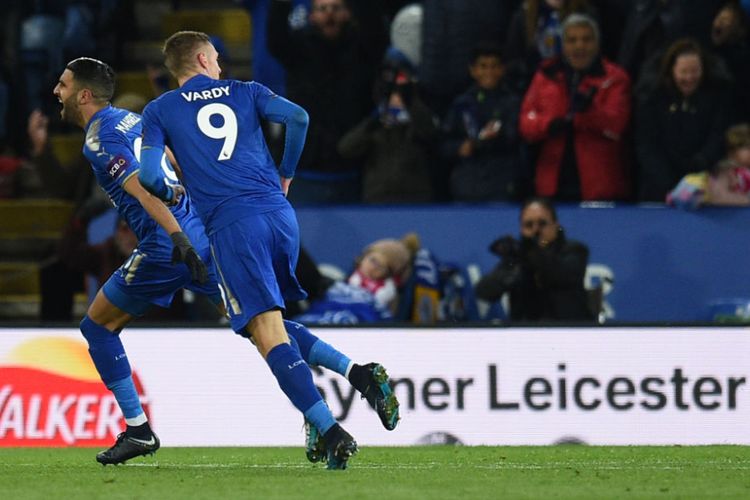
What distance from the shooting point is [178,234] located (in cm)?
816

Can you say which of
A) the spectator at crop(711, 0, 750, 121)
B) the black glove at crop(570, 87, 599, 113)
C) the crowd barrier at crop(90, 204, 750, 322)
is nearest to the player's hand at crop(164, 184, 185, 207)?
the crowd barrier at crop(90, 204, 750, 322)

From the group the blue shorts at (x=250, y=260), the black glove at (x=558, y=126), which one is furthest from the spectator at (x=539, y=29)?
the blue shorts at (x=250, y=260)

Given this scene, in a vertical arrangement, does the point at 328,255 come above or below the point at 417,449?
above

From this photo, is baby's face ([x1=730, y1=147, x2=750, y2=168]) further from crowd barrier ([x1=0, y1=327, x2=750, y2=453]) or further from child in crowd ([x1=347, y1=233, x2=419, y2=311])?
child in crowd ([x1=347, y1=233, x2=419, y2=311])

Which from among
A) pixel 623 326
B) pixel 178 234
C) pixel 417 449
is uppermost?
pixel 178 234

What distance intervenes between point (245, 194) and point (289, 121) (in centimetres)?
40

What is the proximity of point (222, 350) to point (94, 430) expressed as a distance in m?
0.96

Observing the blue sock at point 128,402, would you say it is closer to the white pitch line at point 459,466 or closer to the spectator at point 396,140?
the white pitch line at point 459,466

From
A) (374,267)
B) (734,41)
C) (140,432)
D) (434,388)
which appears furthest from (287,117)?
(734,41)

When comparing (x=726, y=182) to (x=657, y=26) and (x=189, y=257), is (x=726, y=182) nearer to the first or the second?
(x=657, y=26)

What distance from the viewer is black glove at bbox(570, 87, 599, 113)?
12320 millimetres

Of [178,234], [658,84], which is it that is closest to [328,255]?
[658,84]

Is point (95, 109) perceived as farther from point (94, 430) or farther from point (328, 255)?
point (328, 255)

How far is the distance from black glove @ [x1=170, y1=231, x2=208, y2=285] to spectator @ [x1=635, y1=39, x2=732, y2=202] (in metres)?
5.09
